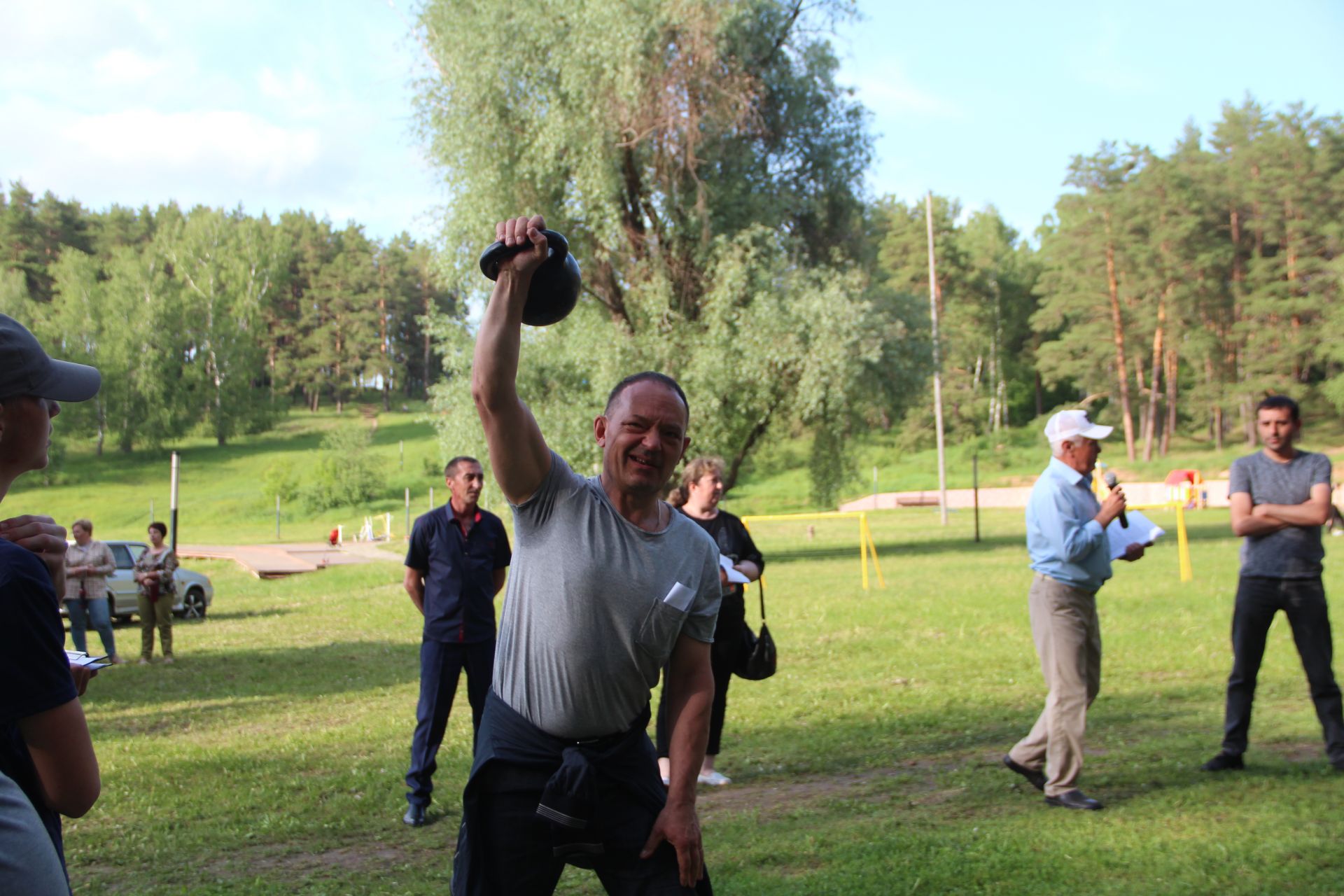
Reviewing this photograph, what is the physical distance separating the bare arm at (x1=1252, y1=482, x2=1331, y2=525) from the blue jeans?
12985 millimetres

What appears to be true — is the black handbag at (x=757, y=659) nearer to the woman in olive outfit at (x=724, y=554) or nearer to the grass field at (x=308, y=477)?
the woman in olive outfit at (x=724, y=554)

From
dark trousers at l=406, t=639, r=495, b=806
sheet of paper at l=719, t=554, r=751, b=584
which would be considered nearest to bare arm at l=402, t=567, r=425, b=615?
dark trousers at l=406, t=639, r=495, b=806

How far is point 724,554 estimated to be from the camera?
7.47 metres

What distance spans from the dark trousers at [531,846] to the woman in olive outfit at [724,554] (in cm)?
397

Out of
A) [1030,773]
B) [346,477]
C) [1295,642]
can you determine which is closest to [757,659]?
[1030,773]

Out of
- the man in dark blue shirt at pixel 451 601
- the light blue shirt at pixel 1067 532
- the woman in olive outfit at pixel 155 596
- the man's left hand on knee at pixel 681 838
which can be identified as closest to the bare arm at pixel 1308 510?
the light blue shirt at pixel 1067 532

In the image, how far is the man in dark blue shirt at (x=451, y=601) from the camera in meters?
7.04

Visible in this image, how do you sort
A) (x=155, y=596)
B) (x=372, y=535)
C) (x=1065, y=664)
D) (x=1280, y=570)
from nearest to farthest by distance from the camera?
(x=1065, y=664)
(x=1280, y=570)
(x=155, y=596)
(x=372, y=535)

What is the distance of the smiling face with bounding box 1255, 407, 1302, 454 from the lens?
720 cm

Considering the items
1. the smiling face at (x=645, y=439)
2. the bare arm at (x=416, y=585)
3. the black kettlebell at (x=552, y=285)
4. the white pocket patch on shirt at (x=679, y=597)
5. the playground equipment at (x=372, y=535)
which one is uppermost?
the black kettlebell at (x=552, y=285)

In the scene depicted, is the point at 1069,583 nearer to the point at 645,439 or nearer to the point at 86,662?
the point at 645,439

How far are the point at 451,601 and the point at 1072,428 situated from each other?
394 centimetres

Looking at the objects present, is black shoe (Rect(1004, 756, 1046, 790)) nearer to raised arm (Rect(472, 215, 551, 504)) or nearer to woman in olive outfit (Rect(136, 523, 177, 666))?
raised arm (Rect(472, 215, 551, 504))

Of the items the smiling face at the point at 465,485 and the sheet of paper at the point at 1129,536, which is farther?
the smiling face at the point at 465,485
